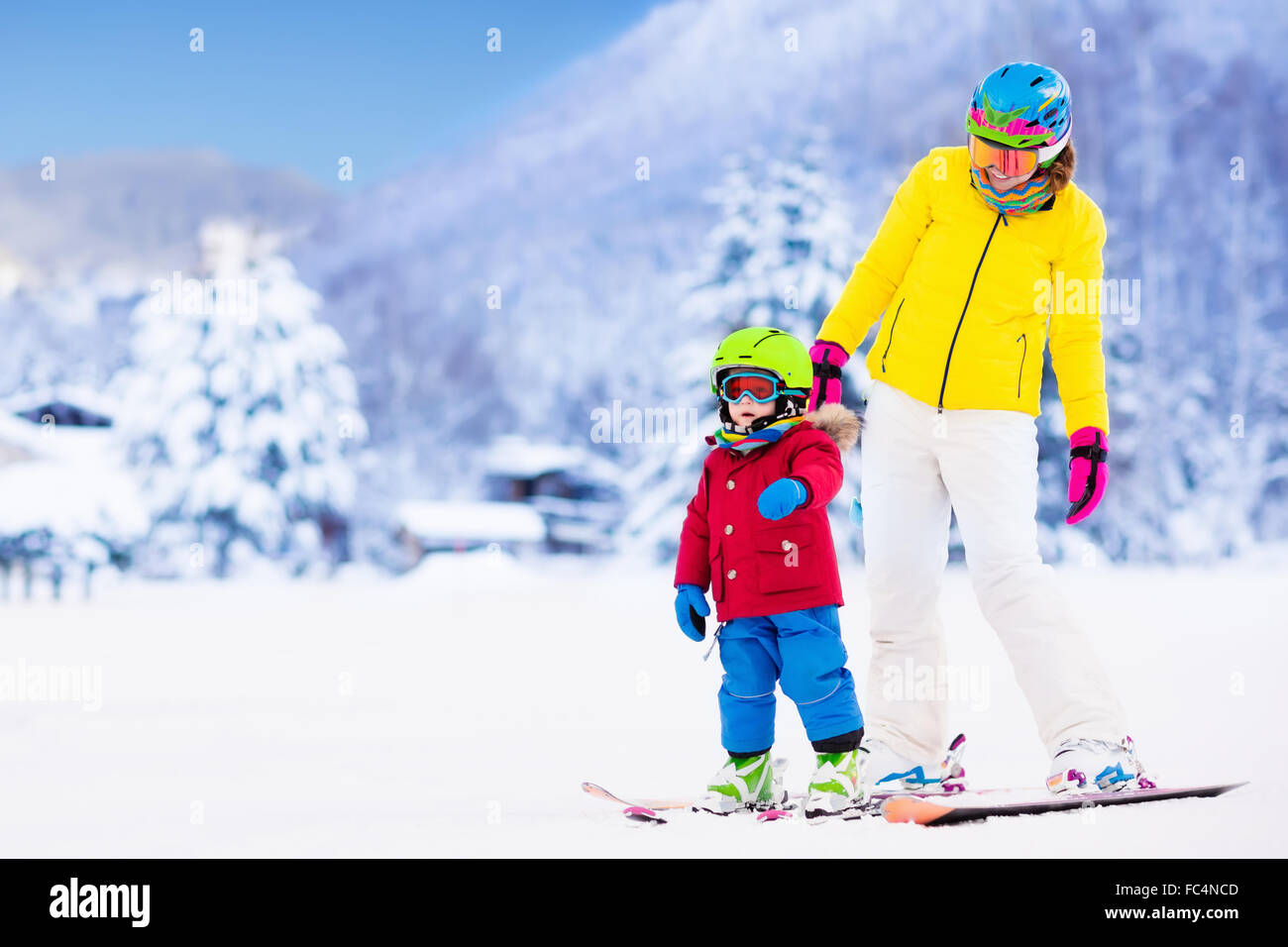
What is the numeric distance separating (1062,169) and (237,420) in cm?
2295

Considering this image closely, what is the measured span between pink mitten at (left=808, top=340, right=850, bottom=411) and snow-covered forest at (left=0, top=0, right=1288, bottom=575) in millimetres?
8839

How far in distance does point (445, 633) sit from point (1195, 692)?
7600 mm

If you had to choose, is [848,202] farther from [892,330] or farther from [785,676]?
[785,676]

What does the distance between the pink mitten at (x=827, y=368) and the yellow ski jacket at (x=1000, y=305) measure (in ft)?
0.54

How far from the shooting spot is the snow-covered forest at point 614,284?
22.7 m

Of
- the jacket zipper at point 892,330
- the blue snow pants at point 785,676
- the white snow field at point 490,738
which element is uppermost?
the jacket zipper at point 892,330

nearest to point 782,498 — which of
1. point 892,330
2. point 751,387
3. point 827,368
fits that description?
point 751,387

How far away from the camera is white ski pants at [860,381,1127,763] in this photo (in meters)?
3.40

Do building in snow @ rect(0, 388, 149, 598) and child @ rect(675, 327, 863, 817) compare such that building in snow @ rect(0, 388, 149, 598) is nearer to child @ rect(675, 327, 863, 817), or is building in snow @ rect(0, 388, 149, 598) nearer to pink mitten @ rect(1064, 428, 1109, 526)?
child @ rect(675, 327, 863, 817)

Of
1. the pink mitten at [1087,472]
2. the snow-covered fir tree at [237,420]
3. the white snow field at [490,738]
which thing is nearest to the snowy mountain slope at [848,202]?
the snow-covered fir tree at [237,420]

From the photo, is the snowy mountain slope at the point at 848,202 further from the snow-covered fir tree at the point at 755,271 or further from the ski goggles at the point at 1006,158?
the ski goggles at the point at 1006,158
